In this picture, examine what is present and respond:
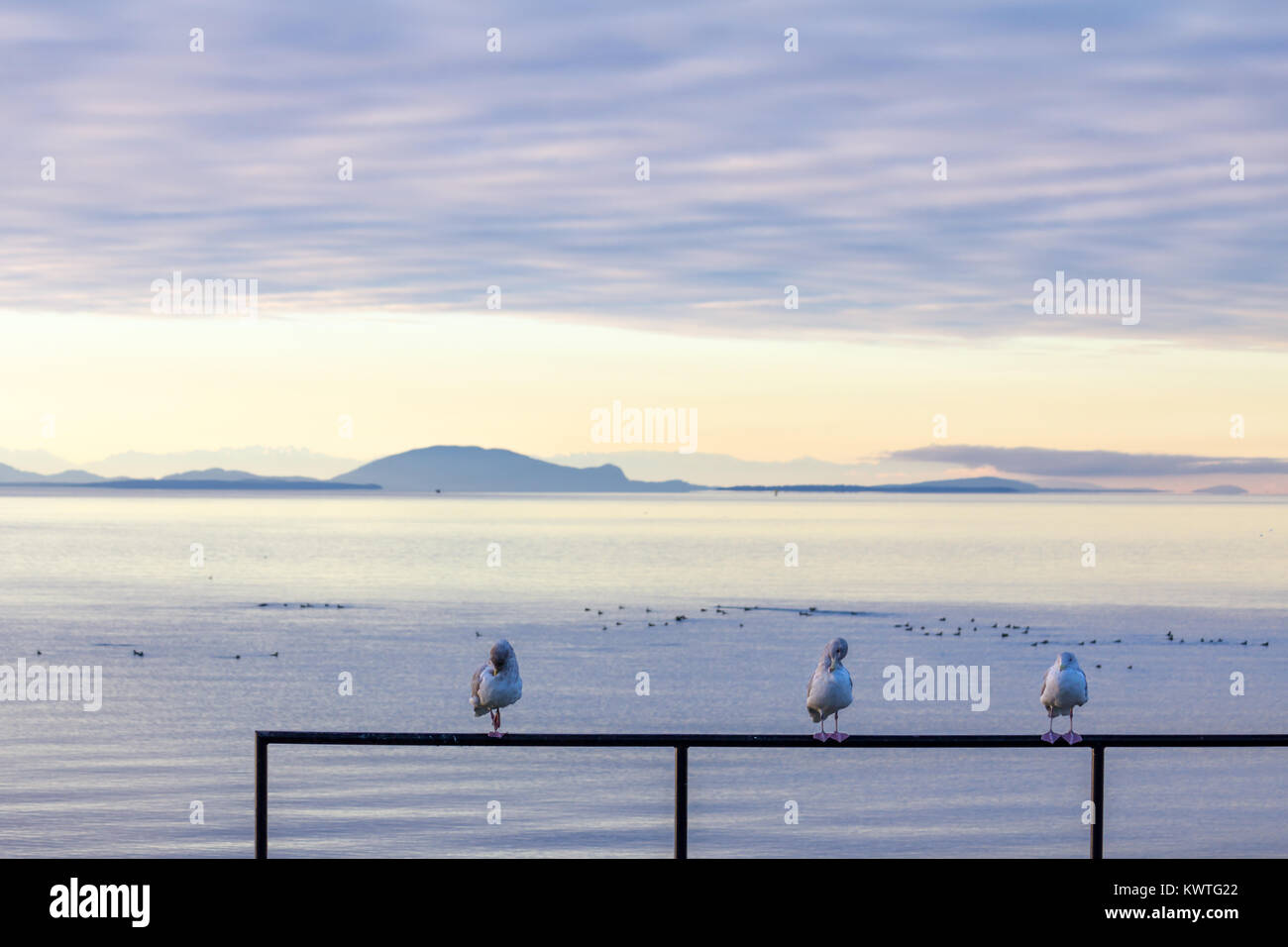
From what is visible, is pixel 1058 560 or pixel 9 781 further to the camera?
pixel 1058 560

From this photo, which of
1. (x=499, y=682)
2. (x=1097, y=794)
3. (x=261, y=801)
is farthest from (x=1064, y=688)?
(x=261, y=801)

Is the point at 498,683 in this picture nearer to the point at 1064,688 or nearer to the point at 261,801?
the point at 261,801

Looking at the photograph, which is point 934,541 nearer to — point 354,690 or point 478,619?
point 478,619

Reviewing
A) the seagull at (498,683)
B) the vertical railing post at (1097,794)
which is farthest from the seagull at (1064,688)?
the seagull at (498,683)

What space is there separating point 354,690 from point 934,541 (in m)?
148

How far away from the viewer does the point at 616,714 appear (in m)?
49.0

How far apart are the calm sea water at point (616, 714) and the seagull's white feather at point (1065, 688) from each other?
2060 cm

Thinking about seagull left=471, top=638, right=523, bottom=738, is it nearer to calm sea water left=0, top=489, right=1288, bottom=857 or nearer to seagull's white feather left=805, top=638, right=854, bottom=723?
seagull's white feather left=805, top=638, right=854, bottom=723

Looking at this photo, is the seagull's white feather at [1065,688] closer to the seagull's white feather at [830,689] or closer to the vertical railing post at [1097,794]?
the vertical railing post at [1097,794]

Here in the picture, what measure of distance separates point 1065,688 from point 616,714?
40404mm

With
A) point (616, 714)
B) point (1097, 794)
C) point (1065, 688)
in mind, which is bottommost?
point (616, 714)

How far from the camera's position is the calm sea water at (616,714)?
1222 inches
